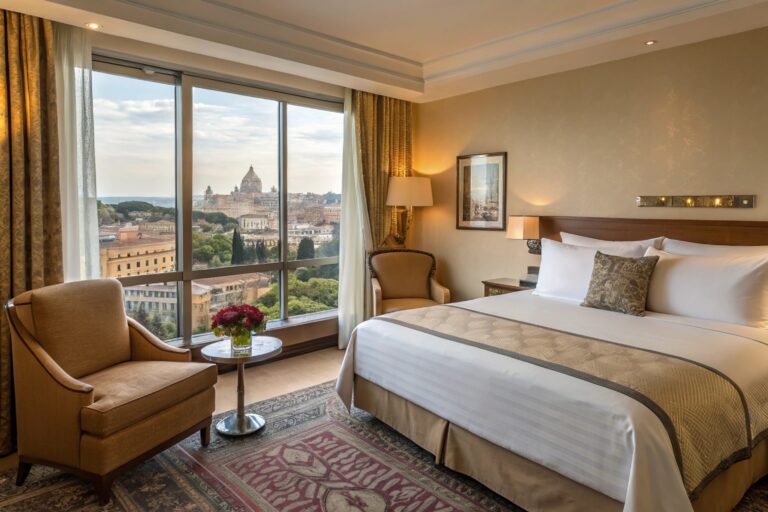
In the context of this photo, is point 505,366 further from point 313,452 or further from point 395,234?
point 395,234

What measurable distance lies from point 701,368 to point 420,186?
3.25 meters

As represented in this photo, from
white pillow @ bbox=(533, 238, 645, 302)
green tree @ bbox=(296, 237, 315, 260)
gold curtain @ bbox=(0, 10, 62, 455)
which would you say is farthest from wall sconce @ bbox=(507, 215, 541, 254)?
gold curtain @ bbox=(0, 10, 62, 455)

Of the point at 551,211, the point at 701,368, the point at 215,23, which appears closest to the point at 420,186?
the point at 551,211

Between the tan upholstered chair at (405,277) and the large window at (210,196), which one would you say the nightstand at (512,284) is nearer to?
the tan upholstered chair at (405,277)

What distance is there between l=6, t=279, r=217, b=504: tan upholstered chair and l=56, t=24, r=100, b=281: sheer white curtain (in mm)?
458

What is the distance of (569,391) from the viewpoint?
2020mm

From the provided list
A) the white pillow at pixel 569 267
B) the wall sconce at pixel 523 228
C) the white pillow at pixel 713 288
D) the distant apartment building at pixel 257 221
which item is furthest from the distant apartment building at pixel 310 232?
the white pillow at pixel 713 288

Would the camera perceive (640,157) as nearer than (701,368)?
No

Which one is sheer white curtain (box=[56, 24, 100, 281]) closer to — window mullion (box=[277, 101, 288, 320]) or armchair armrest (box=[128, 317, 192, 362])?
armchair armrest (box=[128, 317, 192, 362])

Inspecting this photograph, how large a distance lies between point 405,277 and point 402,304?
41 centimetres

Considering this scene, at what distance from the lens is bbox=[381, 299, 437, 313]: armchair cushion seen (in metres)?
4.52

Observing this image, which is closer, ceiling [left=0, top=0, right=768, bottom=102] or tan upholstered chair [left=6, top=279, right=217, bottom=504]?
tan upholstered chair [left=6, top=279, right=217, bottom=504]

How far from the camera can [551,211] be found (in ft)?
14.3

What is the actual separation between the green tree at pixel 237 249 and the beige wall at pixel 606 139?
82.1 inches
